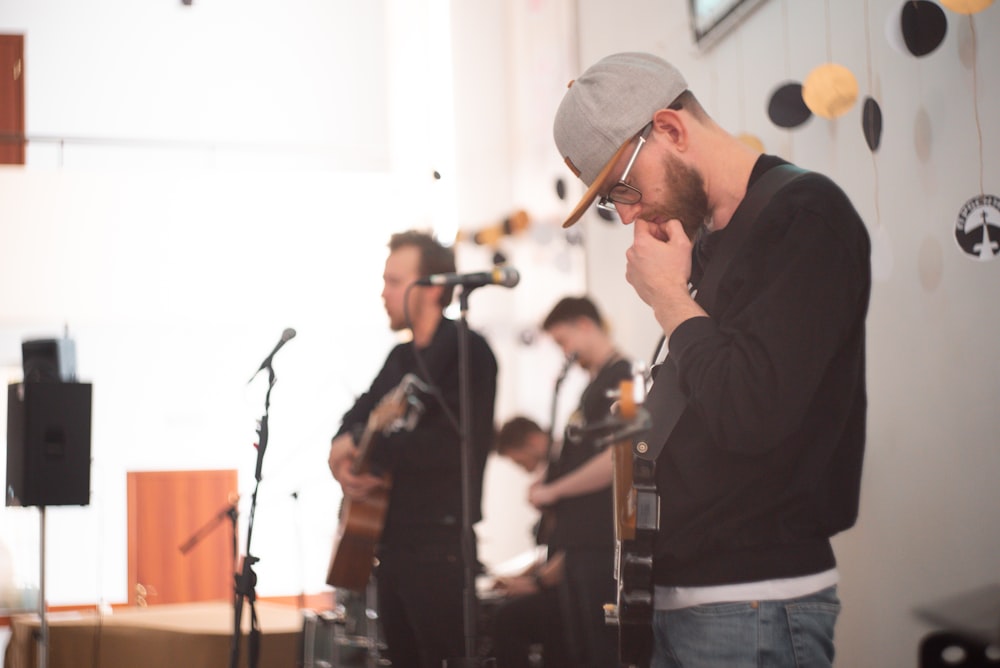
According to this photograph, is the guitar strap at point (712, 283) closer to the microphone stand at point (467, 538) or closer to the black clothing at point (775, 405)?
the black clothing at point (775, 405)

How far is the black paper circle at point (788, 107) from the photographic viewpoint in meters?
2.81

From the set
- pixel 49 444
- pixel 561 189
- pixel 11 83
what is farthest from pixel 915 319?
pixel 11 83

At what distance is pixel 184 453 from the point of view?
752 cm

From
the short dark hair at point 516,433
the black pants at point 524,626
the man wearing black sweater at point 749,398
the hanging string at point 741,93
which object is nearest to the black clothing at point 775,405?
the man wearing black sweater at point 749,398

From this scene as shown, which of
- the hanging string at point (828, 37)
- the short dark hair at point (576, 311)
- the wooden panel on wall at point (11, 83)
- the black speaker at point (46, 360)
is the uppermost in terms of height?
the wooden panel on wall at point (11, 83)

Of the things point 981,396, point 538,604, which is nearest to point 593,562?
point 538,604

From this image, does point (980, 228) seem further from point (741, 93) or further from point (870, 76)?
point (741, 93)

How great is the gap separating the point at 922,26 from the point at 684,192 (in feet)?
3.57

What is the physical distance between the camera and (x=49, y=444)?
150 inches

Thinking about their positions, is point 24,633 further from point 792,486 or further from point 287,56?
point 287,56

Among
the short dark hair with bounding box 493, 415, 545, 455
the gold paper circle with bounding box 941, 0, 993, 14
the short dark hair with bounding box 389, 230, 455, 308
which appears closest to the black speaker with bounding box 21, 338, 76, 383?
the short dark hair with bounding box 389, 230, 455, 308

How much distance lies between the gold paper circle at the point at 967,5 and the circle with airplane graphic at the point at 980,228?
38cm

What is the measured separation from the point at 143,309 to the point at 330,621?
3.64 meters

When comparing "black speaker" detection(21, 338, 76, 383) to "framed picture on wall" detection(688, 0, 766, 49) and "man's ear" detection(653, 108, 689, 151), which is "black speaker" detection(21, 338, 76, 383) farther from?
"man's ear" detection(653, 108, 689, 151)
